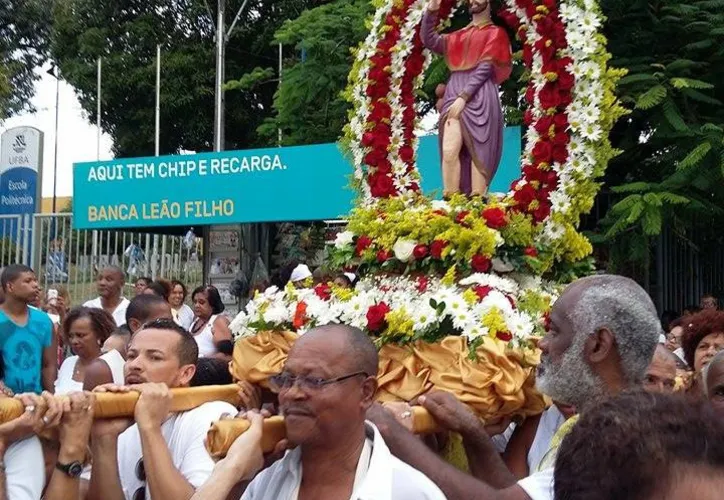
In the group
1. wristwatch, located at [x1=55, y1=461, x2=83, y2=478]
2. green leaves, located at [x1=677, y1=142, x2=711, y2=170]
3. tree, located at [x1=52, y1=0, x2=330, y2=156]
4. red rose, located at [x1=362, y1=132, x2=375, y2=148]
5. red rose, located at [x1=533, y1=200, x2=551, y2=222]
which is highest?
tree, located at [x1=52, y1=0, x2=330, y2=156]

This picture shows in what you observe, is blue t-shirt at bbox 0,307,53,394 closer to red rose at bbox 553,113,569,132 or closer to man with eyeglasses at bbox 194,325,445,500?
red rose at bbox 553,113,569,132

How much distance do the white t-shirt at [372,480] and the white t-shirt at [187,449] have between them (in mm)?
347

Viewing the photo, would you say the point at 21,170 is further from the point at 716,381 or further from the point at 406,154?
the point at 716,381

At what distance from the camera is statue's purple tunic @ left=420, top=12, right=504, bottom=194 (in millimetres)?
6094

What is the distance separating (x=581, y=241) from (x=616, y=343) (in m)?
2.53

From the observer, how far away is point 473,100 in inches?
241

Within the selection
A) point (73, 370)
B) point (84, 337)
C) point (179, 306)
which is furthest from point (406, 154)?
point (179, 306)

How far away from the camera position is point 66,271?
44.5 feet

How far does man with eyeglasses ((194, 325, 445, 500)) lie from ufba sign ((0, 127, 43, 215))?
11194 millimetres

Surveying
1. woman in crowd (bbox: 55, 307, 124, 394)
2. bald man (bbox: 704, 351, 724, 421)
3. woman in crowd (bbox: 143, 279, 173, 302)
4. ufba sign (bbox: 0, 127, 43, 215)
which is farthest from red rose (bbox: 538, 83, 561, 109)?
ufba sign (bbox: 0, 127, 43, 215)

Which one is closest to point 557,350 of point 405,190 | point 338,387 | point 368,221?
point 338,387

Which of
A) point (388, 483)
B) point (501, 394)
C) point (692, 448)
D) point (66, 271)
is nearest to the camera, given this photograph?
point (692, 448)

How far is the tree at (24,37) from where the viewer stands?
29891 mm

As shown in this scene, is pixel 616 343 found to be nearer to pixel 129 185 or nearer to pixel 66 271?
pixel 129 185
